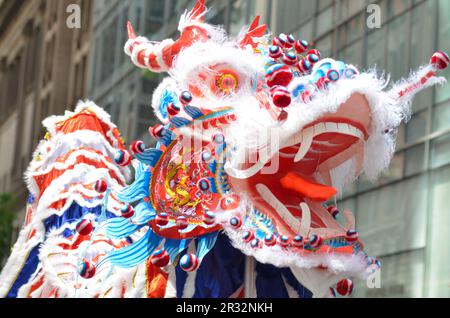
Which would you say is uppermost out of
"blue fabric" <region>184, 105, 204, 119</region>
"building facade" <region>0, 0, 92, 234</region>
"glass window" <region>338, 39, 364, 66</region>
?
"building facade" <region>0, 0, 92, 234</region>

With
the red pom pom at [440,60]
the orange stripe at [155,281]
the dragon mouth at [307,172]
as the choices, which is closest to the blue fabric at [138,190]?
the orange stripe at [155,281]

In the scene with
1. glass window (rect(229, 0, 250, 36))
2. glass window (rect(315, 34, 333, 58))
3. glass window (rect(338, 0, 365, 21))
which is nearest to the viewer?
glass window (rect(338, 0, 365, 21))

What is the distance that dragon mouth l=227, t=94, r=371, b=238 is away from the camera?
4.00 meters

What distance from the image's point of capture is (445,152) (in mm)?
9258

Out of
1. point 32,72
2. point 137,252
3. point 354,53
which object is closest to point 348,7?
point 354,53

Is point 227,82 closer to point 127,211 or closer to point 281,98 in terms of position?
point 281,98

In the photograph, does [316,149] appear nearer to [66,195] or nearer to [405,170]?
[66,195]

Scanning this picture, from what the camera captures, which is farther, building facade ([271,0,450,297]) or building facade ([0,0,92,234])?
building facade ([0,0,92,234])

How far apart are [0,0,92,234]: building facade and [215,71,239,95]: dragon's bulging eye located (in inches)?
610

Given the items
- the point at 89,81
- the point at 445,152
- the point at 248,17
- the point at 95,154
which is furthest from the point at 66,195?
the point at 89,81

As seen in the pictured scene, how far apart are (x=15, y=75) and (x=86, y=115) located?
2235 centimetres

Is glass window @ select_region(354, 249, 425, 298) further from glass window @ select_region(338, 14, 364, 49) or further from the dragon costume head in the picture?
the dragon costume head

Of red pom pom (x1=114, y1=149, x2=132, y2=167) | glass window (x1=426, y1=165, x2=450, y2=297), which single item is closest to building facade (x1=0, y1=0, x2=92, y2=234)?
glass window (x1=426, y1=165, x2=450, y2=297)

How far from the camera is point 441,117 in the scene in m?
9.34
